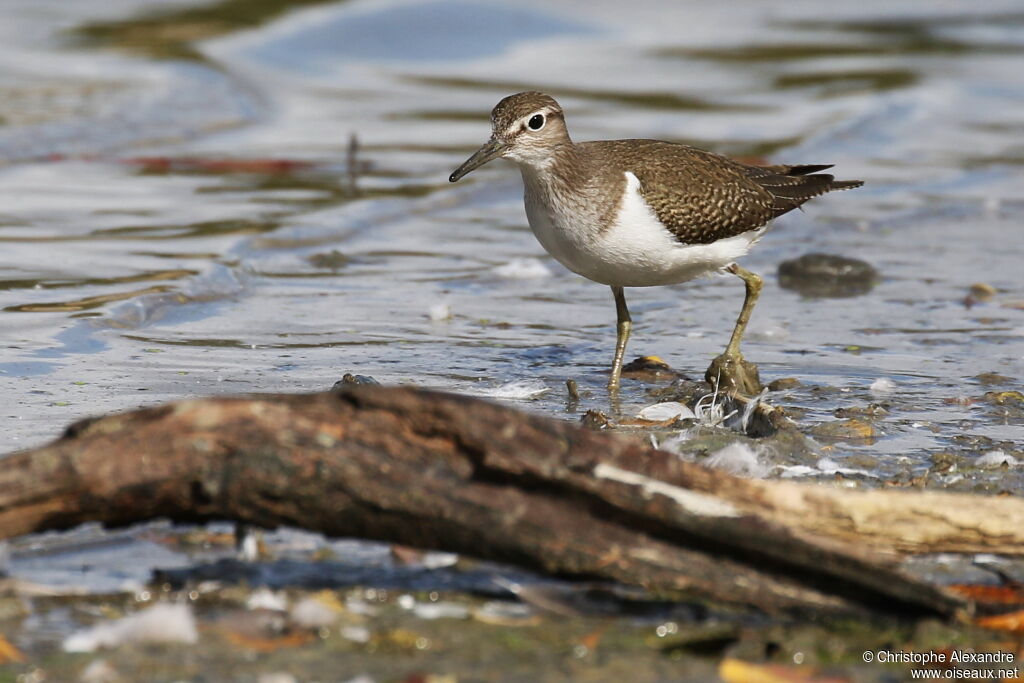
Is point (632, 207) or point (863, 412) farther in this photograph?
point (632, 207)

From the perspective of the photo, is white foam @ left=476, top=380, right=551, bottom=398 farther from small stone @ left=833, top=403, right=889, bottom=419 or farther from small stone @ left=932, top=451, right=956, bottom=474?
small stone @ left=932, top=451, right=956, bottom=474

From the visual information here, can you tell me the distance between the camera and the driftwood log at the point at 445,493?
3305 mm

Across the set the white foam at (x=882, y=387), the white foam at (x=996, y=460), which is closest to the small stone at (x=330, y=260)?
the white foam at (x=882, y=387)

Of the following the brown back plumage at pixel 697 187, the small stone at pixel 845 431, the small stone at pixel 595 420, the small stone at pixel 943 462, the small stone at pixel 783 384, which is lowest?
the small stone at pixel 595 420

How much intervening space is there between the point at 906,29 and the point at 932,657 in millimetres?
17463

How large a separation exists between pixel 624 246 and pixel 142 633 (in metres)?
3.43

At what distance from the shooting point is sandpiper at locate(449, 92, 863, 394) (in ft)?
20.3

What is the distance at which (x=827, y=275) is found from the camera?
336 inches

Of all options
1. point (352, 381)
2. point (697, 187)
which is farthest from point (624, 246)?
point (352, 381)

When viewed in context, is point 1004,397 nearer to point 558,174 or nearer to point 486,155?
point 558,174

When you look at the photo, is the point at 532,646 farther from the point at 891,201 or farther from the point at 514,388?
the point at 891,201

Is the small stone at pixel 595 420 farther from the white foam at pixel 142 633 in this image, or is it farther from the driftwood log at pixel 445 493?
the white foam at pixel 142 633

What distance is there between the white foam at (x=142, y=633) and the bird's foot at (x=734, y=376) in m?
3.15

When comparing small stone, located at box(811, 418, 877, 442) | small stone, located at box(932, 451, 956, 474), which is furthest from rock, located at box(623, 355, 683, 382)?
small stone, located at box(932, 451, 956, 474)
